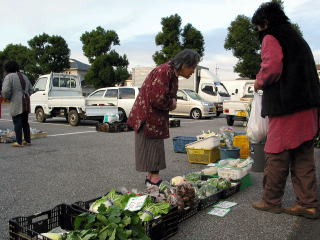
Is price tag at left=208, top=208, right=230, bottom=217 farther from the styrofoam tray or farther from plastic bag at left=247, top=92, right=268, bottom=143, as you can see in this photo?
the styrofoam tray

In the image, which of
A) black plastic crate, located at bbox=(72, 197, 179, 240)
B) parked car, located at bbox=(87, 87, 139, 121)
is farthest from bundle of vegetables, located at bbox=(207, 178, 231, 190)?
parked car, located at bbox=(87, 87, 139, 121)

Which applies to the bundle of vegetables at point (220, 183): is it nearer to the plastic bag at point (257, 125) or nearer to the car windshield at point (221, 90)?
the plastic bag at point (257, 125)

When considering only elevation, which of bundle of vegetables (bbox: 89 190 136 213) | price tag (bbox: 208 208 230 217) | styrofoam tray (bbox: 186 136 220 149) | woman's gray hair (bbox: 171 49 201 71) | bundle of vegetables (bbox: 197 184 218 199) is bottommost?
price tag (bbox: 208 208 230 217)

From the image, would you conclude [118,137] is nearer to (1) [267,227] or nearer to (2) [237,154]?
(2) [237,154]

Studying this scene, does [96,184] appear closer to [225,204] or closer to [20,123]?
[225,204]

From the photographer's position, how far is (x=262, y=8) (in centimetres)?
384

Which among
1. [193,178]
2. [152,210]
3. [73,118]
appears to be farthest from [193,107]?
[152,210]

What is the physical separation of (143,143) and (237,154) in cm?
270

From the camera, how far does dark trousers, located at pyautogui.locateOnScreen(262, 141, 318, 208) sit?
3793 millimetres

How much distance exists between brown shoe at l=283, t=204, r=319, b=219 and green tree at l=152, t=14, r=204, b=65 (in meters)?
31.1

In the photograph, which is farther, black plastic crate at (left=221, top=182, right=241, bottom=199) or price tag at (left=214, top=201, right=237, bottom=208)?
black plastic crate at (left=221, top=182, right=241, bottom=199)

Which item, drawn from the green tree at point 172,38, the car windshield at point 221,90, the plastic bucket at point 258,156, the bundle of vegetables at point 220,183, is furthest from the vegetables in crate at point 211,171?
the green tree at point 172,38

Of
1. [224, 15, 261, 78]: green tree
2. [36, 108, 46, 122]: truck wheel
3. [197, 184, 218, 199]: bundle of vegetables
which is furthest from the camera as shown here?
[224, 15, 261, 78]: green tree

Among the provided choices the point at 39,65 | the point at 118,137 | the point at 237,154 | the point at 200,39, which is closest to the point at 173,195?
the point at 237,154
